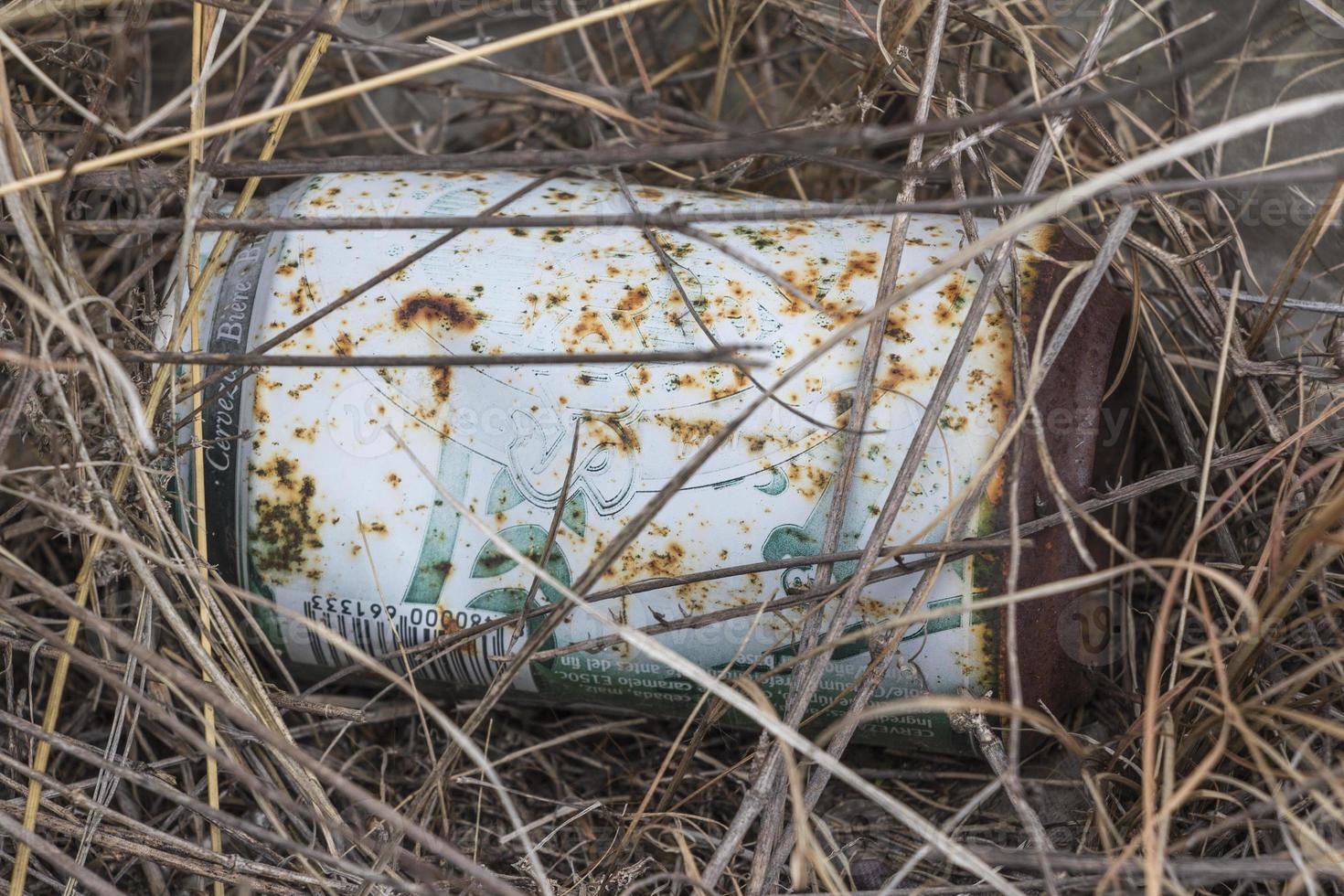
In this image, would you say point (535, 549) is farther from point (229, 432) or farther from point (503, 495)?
point (229, 432)

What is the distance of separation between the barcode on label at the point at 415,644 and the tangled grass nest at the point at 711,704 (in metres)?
0.05

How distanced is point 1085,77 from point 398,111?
2.57 ft

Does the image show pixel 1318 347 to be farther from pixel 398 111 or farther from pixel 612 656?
pixel 398 111

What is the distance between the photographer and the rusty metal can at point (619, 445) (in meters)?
0.74

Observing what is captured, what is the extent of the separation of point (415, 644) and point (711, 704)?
22 centimetres

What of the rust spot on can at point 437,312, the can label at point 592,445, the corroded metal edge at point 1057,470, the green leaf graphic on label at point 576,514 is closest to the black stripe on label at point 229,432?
the can label at point 592,445

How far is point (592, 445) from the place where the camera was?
76cm

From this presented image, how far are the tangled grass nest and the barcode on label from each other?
0.17 feet

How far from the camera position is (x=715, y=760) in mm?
914

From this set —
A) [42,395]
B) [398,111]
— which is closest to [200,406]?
[42,395]

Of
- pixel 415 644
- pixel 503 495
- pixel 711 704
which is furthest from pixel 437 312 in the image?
pixel 711 704

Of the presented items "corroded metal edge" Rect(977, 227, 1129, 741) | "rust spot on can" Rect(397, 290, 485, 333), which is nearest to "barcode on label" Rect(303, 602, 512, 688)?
"rust spot on can" Rect(397, 290, 485, 333)

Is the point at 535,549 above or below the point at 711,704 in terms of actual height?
above

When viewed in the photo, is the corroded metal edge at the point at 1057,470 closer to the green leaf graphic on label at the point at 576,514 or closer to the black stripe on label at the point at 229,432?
the green leaf graphic on label at the point at 576,514
